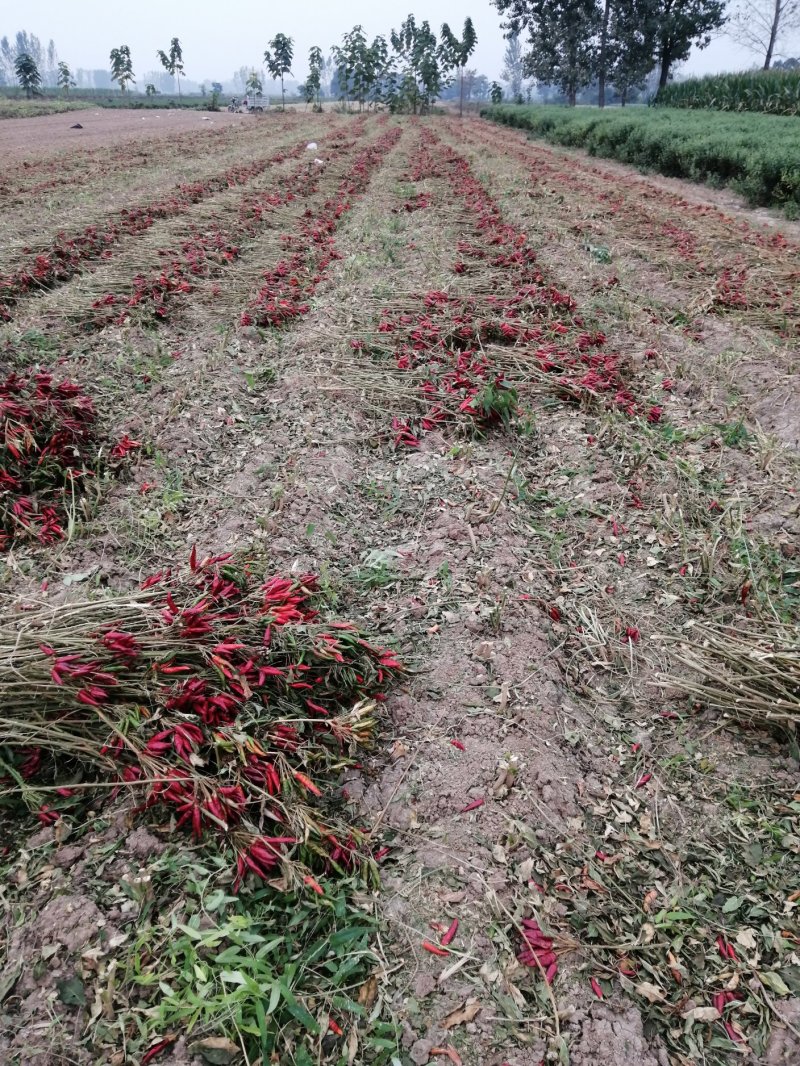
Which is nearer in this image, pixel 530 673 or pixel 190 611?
pixel 190 611

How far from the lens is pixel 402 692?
10.3 feet

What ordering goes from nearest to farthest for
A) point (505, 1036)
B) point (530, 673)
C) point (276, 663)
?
point (505, 1036) → point (276, 663) → point (530, 673)

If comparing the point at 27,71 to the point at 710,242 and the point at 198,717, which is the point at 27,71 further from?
the point at 198,717

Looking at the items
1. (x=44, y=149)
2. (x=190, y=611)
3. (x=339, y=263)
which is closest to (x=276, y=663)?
(x=190, y=611)

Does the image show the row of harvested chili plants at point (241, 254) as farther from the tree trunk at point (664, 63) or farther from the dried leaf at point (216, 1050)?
the tree trunk at point (664, 63)

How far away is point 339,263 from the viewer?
967cm

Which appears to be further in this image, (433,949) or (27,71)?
(27,71)

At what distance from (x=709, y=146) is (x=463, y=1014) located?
20.4 metres

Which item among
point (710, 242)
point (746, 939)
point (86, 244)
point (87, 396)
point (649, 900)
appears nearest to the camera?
point (746, 939)

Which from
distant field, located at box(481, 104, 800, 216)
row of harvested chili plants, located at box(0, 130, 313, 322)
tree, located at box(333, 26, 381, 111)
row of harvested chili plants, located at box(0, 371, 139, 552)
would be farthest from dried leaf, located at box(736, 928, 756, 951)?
tree, located at box(333, 26, 381, 111)

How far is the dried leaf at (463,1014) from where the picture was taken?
2.00 m

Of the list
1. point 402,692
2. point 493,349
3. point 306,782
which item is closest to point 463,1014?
point 306,782

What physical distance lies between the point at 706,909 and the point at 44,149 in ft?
95.2

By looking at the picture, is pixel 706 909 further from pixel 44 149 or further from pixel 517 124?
pixel 517 124
